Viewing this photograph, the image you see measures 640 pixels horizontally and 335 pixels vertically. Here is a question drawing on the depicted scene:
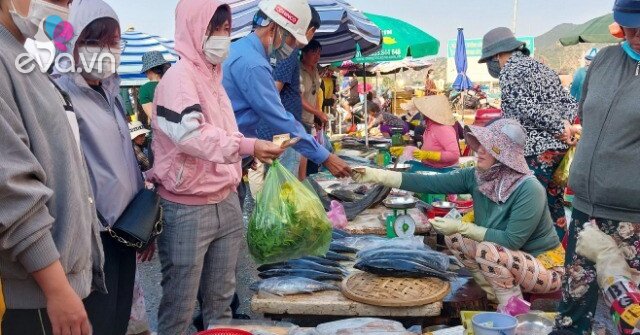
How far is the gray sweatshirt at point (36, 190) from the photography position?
55.6 inches

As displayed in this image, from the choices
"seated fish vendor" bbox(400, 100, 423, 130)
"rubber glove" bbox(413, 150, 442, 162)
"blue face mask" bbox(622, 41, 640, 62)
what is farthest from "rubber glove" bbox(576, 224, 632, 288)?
"seated fish vendor" bbox(400, 100, 423, 130)

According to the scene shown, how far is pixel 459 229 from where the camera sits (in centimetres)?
363

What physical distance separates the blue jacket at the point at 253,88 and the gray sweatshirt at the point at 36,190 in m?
1.78

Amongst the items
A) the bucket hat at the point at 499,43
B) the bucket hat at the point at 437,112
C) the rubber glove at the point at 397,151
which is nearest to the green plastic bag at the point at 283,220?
the bucket hat at the point at 499,43

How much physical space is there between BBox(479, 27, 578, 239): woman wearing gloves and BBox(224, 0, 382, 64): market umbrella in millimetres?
2181

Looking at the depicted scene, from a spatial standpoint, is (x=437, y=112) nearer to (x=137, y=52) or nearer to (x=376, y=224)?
(x=376, y=224)

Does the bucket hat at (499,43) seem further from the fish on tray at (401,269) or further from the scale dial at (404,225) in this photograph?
the fish on tray at (401,269)

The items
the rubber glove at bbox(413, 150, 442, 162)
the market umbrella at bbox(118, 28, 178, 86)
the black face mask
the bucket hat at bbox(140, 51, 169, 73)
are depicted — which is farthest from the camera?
the market umbrella at bbox(118, 28, 178, 86)

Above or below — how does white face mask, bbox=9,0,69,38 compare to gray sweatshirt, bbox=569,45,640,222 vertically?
above

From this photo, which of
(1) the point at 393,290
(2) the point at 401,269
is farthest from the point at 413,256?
(1) the point at 393,290

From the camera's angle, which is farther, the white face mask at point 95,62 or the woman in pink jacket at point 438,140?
the woman in pink jacket at point 438,140

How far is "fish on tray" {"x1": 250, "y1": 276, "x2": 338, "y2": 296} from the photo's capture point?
11.2ft

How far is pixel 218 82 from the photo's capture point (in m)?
2.91

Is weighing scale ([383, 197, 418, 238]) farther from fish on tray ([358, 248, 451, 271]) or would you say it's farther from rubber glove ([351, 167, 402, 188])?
fish on tray ([358, 248, 451, 271])
